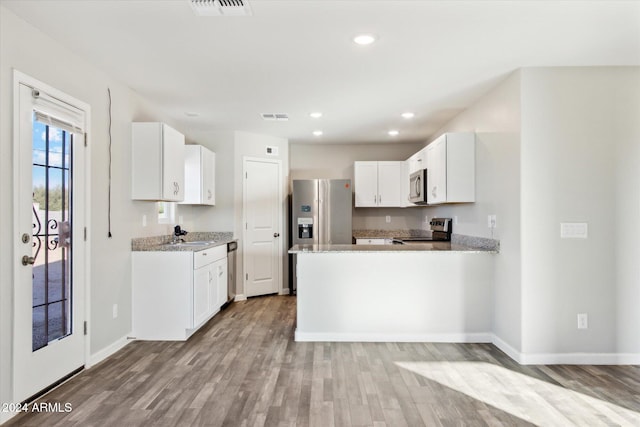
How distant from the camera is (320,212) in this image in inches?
241

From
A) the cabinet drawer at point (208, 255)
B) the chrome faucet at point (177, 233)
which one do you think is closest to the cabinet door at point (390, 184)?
the cabinet drawer at point (208, 255)

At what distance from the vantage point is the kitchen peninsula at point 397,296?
3.79 meters

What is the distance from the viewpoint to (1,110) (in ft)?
7.56

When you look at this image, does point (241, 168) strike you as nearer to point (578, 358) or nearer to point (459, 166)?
point (459, 166)

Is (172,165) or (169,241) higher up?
(172,165)

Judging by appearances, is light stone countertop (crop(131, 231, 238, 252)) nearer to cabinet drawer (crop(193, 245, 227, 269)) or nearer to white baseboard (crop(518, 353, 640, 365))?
cabinet drawer (crop(193, 245, 227, 269))

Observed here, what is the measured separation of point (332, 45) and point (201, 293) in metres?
2.78

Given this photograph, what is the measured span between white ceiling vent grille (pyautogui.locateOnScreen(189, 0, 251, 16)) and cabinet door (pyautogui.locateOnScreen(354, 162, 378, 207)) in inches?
168

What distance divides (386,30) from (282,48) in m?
0.78

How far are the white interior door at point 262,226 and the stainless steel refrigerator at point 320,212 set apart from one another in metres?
0.29

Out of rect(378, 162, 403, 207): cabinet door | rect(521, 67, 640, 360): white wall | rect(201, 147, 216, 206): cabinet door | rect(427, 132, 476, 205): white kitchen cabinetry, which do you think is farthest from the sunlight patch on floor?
rect(378, 162, 403, 207): cabinet door

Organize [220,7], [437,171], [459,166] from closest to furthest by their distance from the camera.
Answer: [220,7]
[459,166]
[437,171]

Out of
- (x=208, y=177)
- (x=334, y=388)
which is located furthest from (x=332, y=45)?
(x=208, y=177)

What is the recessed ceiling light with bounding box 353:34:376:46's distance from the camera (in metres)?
2.68
